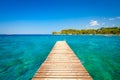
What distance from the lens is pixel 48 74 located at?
226 inches

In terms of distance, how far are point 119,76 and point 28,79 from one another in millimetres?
6308

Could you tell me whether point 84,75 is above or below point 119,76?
above

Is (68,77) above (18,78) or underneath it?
above

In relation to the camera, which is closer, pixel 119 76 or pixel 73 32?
pixel 119 76

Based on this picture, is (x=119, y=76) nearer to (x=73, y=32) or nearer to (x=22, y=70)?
(x=22, y=70)

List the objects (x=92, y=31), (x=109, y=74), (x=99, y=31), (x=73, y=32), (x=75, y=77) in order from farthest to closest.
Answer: (x=73, y=32), (x=92, y=31), (x=99, y=31), (x=109, y=74), (x=75, y=77)

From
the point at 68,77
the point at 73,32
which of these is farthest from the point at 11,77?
the point at 73,32

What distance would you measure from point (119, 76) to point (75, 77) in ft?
17.0

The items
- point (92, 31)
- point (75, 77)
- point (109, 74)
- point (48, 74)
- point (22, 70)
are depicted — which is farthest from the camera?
point (92, 31)

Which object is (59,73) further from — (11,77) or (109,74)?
(109,74)

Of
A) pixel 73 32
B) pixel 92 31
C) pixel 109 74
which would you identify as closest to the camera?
pixel 109 74

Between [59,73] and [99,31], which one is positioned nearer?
[59,73]

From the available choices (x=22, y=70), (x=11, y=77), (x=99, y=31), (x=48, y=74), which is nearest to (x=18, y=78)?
(x=11, y=77)

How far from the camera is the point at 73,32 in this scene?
195625mm
